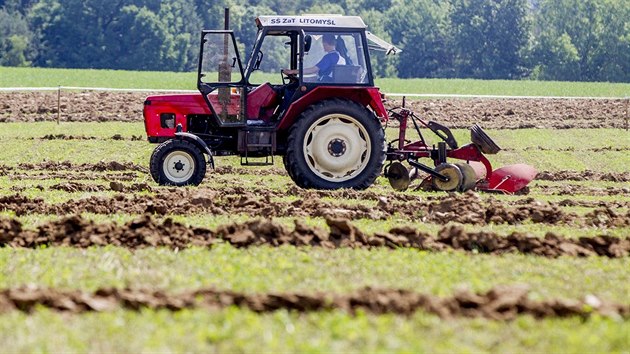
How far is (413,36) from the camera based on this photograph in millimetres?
107062

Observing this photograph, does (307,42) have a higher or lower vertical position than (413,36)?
lower

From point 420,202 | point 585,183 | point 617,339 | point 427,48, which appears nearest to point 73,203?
point 420,202

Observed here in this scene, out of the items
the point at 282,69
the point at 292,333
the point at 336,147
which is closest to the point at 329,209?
the point at 336,147

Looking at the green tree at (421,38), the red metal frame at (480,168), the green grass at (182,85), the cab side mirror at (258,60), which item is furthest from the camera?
the green tree at (421,38)

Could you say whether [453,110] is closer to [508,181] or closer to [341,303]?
[508,181]

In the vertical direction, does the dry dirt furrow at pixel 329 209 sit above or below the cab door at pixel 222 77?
below

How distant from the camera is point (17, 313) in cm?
754

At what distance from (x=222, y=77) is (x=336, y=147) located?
1.81 metres

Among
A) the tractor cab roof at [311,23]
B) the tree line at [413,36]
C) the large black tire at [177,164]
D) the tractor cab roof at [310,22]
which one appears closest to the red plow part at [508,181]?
the tractor cab roof at [311,23]

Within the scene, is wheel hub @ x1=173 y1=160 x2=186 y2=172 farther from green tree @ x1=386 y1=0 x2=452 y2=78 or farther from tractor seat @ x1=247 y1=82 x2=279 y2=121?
green tree @ x1=386 y1=0 x2=452 y2=78

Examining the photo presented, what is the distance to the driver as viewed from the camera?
1712cm

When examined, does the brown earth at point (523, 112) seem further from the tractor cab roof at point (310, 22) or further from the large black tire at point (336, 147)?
the tractor cab roof at point (310, 22)

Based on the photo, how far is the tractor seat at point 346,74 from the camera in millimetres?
17172

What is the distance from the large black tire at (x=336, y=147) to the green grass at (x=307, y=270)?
6.35 metres
